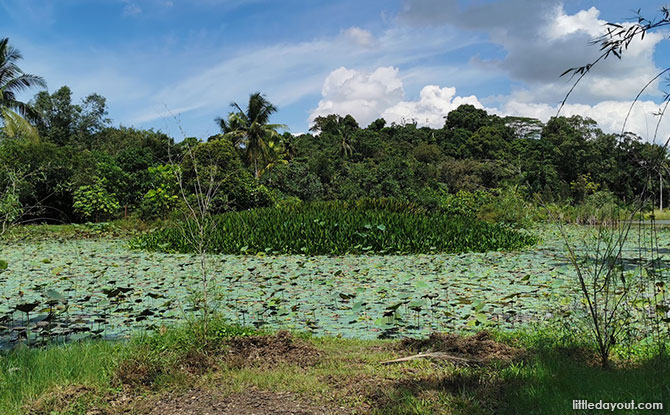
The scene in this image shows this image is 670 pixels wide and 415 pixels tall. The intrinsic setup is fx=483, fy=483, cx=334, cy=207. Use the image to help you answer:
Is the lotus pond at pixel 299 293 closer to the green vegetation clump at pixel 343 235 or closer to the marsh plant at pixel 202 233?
the marsh plant at pixel 202 233

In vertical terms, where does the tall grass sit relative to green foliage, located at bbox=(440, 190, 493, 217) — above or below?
below

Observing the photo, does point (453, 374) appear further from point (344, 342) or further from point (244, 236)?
point (244, 236)

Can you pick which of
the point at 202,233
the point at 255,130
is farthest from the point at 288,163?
the point at 202,233

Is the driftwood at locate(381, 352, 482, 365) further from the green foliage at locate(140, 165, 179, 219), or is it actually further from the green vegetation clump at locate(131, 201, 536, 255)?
the green foliage at locate(140, 165, 179, 219)

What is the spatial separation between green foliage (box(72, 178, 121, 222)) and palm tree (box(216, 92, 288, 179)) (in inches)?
441

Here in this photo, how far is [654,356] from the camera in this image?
3.32 m

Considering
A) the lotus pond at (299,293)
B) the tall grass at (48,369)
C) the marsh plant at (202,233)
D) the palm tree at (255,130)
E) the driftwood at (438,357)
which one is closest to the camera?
the tall grass at (48,369)

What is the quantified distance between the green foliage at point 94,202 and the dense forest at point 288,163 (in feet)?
0.18

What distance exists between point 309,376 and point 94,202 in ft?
59.0

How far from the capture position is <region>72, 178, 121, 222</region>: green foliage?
60.6ft

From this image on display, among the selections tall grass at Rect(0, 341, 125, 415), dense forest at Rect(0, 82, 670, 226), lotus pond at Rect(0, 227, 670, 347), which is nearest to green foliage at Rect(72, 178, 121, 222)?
dense forest at Rect(0, 82, 670, 226)

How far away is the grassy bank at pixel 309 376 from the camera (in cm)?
264

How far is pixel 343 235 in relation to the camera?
33.8 ft

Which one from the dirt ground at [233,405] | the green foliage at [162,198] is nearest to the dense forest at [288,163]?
the green foliage at [162,198]
